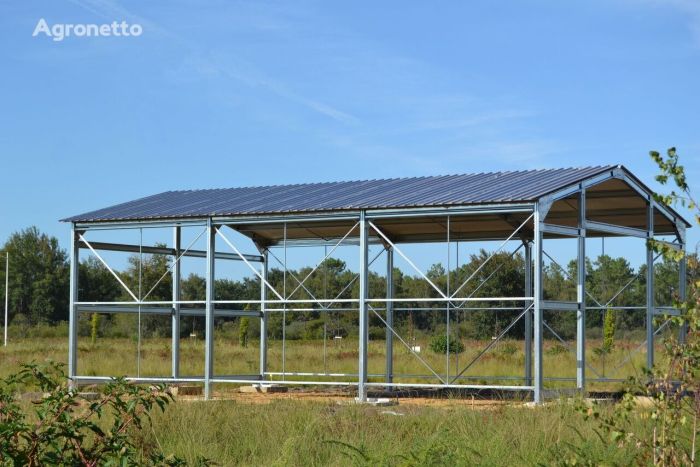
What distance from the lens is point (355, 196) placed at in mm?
23266

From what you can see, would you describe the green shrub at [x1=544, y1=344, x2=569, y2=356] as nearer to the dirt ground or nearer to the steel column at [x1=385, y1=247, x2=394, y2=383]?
the steel column at [x1=385, y1=247, x2=394, y2=383]

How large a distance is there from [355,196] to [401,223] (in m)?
2.30

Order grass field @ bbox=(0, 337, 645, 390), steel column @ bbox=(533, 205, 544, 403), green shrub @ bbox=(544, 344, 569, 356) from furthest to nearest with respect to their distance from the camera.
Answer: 1. green shrub @ bbox=(544, 344, 569, 356)
2. grass field @ bbox=(0, 337, 645, 390)
3. steel column @ bbox=(533, 205, 544, 403)

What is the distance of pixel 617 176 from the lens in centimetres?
2223

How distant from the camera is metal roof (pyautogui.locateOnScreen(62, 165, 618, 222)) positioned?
2075 centimetres

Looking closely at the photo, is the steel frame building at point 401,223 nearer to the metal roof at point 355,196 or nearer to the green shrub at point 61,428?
the metal roof at point 355,196

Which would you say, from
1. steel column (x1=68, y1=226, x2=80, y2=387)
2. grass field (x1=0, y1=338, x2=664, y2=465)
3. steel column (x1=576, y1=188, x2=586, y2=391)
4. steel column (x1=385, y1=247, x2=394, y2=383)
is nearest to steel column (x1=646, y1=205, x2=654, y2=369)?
steel column (x1=576, y1=188, x2=586, y2=391)

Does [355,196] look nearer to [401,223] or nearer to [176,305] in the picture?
[401,223]

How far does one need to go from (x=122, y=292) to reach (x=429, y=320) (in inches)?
1084

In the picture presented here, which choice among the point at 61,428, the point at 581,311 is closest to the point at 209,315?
the point at 581,311

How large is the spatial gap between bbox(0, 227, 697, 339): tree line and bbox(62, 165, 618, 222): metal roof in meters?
2.95

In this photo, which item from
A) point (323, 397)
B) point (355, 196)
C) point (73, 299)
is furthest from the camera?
point (73, 299)

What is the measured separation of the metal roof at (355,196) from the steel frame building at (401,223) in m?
0.04

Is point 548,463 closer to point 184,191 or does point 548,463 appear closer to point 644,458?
point 644,458
